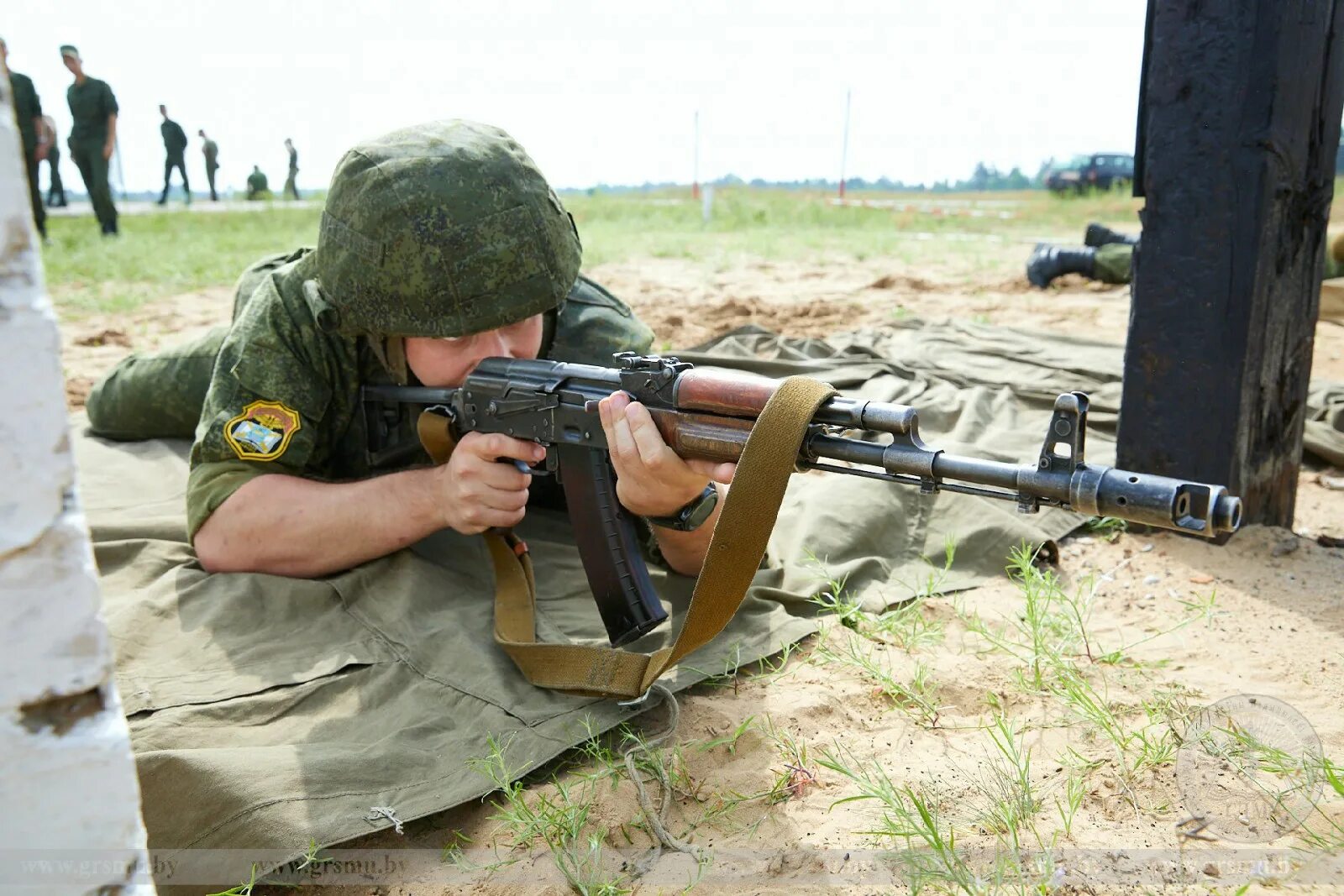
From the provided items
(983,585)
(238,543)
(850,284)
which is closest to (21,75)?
(850,284)

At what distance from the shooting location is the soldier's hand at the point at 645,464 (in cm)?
219

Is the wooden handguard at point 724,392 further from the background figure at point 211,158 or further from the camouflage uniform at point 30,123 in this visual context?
the background figure at point 211,158

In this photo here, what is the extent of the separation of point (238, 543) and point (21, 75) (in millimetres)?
12594

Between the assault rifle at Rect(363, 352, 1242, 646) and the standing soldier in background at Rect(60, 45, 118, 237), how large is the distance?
40.8 feet

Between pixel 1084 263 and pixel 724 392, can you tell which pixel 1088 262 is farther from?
pixel 724 392

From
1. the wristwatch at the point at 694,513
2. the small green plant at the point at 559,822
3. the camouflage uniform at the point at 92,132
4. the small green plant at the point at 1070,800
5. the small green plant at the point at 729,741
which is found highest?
the camouflage uniform at the point at 92,132

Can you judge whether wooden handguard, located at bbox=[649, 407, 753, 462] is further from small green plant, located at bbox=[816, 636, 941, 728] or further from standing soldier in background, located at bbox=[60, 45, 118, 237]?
standing soldier in background, located at bbox=[60, 45, 118, 237]

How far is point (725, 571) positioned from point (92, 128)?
14013 mm

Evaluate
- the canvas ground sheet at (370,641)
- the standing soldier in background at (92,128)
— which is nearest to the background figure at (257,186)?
the standing soldier in background at (92,128)

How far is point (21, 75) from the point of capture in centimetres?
1234

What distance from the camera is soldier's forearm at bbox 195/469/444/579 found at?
272 cm

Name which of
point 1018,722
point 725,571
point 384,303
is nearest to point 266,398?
point 384,303

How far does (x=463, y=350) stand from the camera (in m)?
2.73

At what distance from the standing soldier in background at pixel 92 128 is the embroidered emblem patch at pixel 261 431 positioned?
12.3 m
